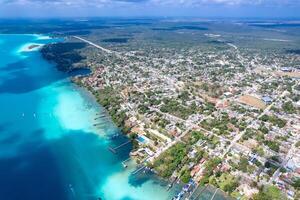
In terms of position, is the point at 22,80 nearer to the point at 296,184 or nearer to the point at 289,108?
the point at 289,108

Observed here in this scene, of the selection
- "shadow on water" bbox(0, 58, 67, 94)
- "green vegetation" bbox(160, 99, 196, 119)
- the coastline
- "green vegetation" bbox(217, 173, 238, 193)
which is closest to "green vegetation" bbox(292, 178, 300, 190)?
"green vegetation" bbox(217, 173, 238, 193)

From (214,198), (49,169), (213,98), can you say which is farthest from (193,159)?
(213,98)

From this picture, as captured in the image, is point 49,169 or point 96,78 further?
point 96,78

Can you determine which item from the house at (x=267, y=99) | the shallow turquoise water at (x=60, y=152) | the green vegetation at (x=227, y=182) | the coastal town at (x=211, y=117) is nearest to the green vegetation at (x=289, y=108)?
the coastal town at (x=211, y=117)

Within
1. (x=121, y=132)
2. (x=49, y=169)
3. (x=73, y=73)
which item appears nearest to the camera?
(x=49, y=169)

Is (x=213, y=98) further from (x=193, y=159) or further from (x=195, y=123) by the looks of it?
(x=193, y=159)

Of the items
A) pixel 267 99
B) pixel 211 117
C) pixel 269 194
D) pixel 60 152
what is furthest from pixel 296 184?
pixel 60 152
